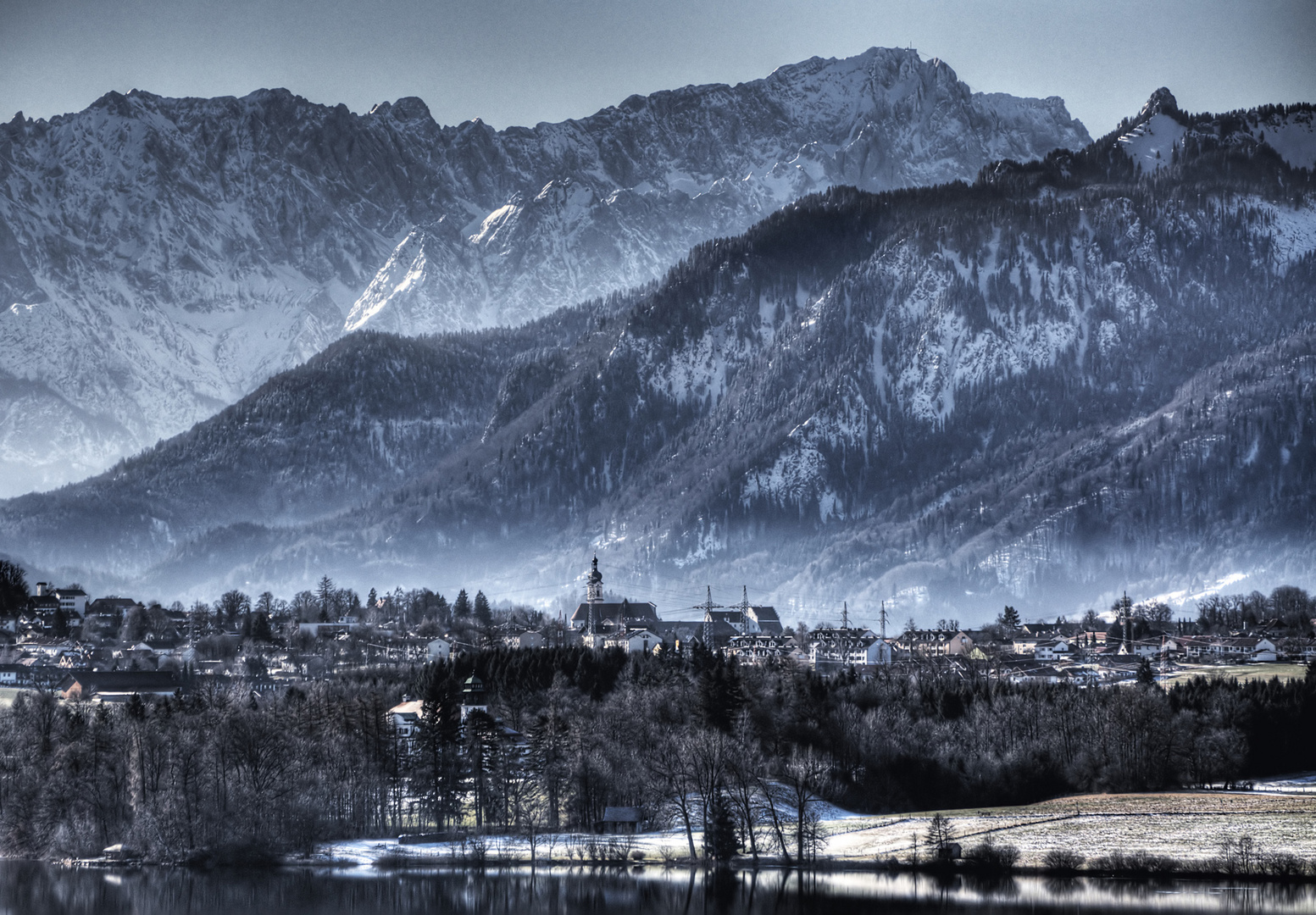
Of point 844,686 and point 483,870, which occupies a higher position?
point 844,686

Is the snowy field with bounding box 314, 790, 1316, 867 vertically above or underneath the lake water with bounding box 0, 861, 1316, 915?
above

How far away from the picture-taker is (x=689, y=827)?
136 meters

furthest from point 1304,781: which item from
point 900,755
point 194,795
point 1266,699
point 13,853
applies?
point 13,853

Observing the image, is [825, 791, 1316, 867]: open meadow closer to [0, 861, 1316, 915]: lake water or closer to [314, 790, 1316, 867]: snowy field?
[314, 790, 1316, 867]: snowy field

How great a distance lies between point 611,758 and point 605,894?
88.5 ft

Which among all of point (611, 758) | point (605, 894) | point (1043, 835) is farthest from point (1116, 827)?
point (611, 758)

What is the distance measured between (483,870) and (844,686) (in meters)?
56.4

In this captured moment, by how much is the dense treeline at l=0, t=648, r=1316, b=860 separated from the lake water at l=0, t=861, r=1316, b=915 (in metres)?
7.93

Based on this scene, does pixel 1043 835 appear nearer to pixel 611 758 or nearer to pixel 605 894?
pixel 605 894

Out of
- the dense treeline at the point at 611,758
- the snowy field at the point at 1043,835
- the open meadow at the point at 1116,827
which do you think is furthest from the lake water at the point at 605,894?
the dense treeline at the point at 611,758

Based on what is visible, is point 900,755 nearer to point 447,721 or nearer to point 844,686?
point 844,686

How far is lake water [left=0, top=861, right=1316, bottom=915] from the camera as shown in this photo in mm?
113188

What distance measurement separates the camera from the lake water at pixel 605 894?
113m

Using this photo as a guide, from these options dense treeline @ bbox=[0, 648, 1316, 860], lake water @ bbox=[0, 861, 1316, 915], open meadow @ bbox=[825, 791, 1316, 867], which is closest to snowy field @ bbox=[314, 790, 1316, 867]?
open meadow @ bbox=[825, 791, 1316, 867]
